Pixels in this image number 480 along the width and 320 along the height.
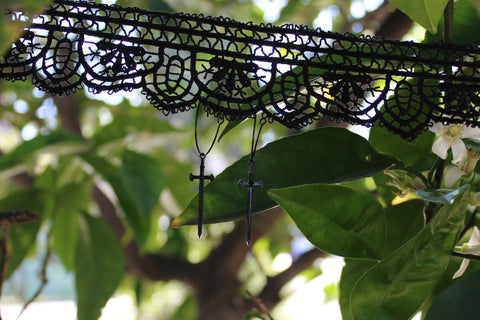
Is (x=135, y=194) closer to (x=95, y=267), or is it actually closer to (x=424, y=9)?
(x=95, y=267)

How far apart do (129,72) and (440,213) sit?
18 cm

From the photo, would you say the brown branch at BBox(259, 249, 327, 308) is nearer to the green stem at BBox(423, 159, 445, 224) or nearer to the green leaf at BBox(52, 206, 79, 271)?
the green leaf at BBox(52, 206, 79, 271)

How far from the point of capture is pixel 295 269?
849 mm

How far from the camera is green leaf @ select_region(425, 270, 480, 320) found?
227mm

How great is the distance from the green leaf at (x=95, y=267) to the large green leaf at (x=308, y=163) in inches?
12.1

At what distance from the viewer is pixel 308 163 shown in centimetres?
34

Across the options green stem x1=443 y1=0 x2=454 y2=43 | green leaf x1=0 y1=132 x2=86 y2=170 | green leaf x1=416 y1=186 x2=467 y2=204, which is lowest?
green leaf x1=416 y1=186 x2=467 y2=204

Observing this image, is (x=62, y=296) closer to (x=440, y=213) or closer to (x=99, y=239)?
(x=99, y=239)

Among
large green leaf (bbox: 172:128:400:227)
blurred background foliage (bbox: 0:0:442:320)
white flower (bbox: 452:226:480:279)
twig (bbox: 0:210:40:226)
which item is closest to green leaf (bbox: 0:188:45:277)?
blurred background foliage (bbox: 0:0:442:320)

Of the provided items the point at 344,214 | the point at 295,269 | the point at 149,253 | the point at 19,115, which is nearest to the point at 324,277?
the point at 295,269

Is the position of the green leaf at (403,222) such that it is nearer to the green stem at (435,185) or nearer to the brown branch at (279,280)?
the green stem at (435,185)

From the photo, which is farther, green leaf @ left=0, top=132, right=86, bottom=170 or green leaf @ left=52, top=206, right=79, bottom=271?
green leaf @ left=52, top=206, right=79, bottom=271

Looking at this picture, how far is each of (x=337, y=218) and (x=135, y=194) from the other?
365mm

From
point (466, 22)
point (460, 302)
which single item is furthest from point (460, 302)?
point (466, 22)
